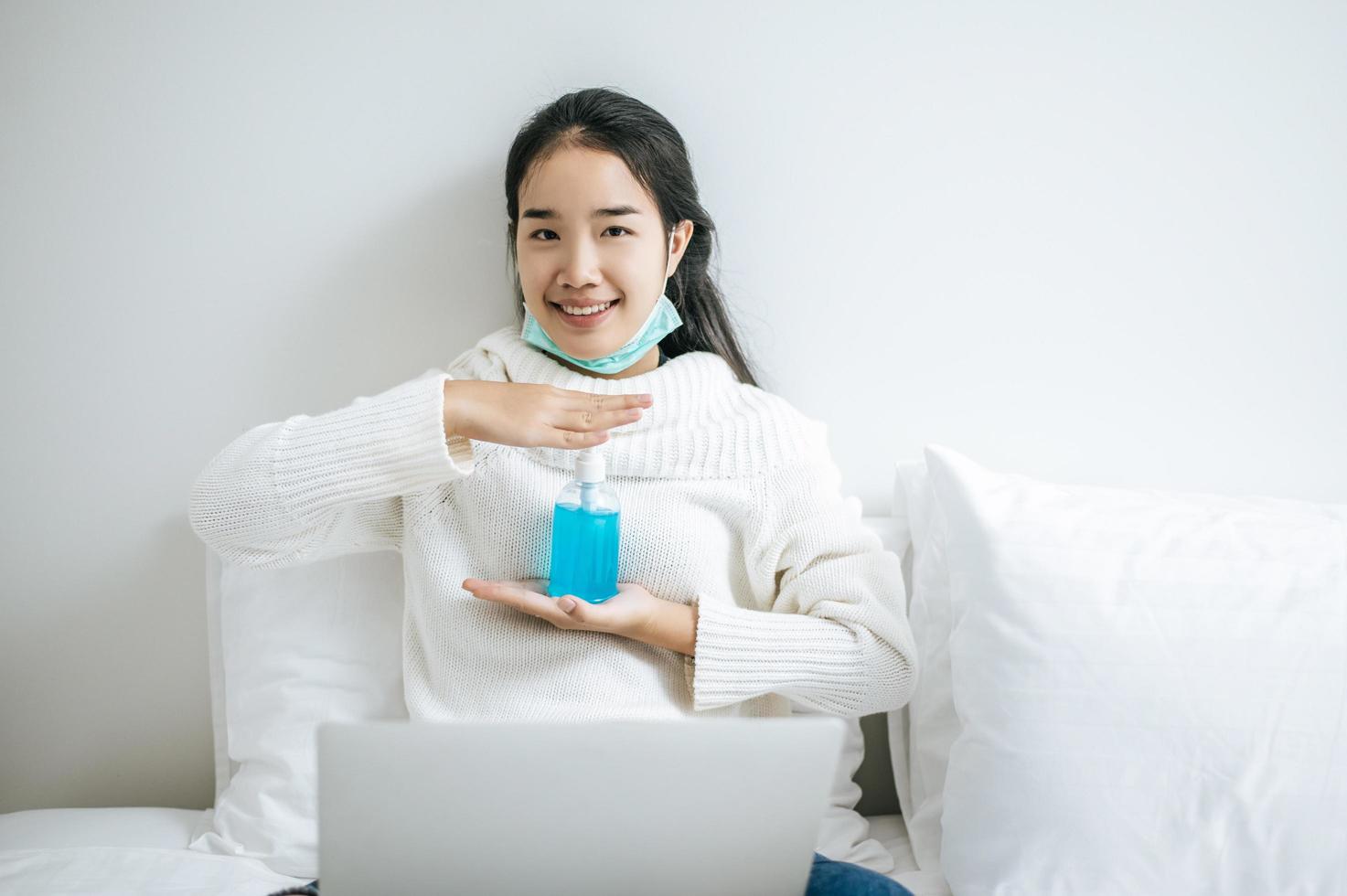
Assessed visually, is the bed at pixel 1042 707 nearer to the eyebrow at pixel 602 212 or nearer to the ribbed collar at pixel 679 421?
the ribbed collar at pixel 679 421

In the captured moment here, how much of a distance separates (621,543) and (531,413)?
7.9 inches

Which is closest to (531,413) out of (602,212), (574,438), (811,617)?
(574,438)

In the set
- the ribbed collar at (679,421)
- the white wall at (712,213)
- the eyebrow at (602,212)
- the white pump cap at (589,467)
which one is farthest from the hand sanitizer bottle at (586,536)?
the white wall at (712,213)

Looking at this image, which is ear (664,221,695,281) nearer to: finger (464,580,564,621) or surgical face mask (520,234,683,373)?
surgical face mask (520,234,683,373)

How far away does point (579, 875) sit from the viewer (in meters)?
0.71

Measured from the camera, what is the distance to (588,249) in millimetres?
1119

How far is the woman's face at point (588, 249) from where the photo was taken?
1.12 meters

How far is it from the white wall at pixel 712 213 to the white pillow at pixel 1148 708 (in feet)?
1.04

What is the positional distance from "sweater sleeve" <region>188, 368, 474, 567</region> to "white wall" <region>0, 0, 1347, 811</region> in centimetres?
26

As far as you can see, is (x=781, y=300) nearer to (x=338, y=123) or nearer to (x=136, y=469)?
(x=338, y=123)

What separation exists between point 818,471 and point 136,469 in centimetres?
91

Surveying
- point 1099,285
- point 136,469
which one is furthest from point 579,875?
point 1099,285

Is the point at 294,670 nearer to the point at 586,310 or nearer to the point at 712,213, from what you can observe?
the point at 586,310

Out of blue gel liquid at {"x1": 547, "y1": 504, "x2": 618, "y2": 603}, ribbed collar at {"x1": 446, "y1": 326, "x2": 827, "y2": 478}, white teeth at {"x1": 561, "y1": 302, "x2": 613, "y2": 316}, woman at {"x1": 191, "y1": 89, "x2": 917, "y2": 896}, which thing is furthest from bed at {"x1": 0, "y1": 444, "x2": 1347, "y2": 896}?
white teeth at {"x1": 561, "y1": 302, "x2": 613, "y2": 316}
